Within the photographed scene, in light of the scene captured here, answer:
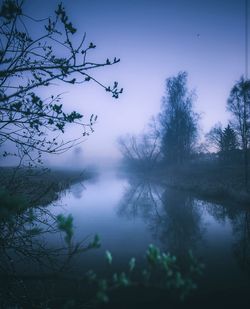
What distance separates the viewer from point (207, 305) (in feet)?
13.8

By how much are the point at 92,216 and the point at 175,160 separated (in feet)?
83.2

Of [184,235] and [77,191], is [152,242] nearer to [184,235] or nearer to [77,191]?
[184,235]

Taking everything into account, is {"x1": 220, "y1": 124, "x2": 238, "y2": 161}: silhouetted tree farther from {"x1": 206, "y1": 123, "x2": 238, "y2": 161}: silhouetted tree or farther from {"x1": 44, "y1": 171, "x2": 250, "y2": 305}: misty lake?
{"x1": 44, "y1": 171, "x2": 250, "y2": 305}: misty lake

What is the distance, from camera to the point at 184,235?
859 centimetres

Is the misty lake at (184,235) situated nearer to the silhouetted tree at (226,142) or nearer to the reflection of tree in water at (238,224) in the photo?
the reflection of tree in water at (238,224)

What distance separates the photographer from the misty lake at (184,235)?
5.24 meters

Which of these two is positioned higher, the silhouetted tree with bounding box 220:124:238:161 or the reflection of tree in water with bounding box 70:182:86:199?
the silhouetted tree with bounding box 220:124:238:161

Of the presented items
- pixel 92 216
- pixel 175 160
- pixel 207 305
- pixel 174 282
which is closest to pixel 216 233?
pixel 207 305

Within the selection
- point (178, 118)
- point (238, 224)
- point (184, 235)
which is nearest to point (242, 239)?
point (238, 224)

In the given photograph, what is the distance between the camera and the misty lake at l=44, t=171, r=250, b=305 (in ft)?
A: 17.2

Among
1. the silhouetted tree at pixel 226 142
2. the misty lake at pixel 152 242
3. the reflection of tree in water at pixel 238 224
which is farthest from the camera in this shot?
the silhouetted tree at pixel 226 142

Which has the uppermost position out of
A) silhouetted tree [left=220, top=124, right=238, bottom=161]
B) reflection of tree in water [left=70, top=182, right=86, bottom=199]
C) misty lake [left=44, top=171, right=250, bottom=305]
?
silhouetted tree [left=220, top=124, right=238, bottom=161]

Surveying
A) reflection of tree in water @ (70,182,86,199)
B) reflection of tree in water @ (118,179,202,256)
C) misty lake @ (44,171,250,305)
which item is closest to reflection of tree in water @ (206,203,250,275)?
misty lake @ (44,171,250,305)

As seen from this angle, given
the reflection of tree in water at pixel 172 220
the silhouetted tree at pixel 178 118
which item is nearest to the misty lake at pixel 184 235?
the reflection of tree in water at pixel 172 220
